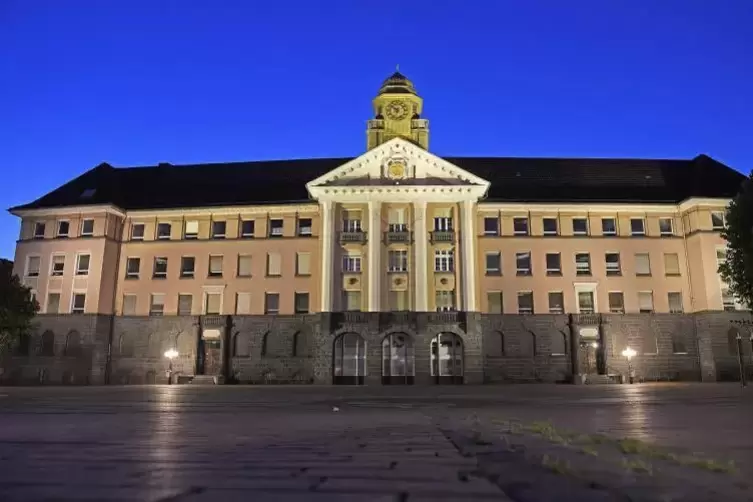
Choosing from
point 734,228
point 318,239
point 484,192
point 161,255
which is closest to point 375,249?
point 318,239

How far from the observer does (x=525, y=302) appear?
2024 inches

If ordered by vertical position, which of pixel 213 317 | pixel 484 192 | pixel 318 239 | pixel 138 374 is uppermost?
pixel 484 192

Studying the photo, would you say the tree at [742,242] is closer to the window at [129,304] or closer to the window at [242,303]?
the window at [242,303]

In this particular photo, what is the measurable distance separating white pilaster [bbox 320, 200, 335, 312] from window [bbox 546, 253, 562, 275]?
780 inches

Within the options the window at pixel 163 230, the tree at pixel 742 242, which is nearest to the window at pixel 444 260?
the tree at pixel 742 242

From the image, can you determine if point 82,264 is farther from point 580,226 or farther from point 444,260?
point 580,226

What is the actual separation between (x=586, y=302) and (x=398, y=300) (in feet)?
56.5

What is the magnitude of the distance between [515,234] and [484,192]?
5068mm

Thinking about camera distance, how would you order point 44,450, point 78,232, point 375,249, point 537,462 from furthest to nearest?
point 78,232, point 375,249, point 44,450, point 537,462

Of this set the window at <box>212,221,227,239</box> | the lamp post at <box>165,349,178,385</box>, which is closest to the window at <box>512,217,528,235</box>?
the window at <box>212,221,227,239</box>

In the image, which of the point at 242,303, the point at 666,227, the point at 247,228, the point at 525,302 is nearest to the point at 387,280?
the point at 525,302

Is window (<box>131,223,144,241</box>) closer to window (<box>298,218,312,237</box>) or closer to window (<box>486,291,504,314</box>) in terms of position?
window (<box>298,218,312,237</box>)

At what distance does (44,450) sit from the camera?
23.9 ft

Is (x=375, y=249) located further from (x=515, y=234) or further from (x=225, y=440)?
(x=225, y=440)
